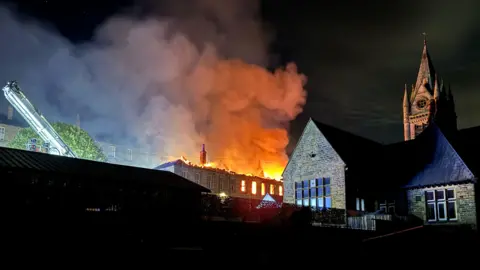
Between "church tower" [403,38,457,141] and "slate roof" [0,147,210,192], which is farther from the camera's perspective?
"church tower" [403,38,457,141]

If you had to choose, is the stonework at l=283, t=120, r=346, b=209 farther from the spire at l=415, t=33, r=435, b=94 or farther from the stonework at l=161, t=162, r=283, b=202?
the spire at l=415, t=33, r=435, b=94

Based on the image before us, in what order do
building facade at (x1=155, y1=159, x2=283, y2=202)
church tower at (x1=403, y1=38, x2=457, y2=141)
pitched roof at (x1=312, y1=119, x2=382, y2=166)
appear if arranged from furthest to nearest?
church tower at (x1=403, y1=38, x2=457, y2=141) → building facade at (x1=155, y1=159, x2=283, y2=202) → pitched roof at (x1=312, y1=119, x2=382, y2=166)

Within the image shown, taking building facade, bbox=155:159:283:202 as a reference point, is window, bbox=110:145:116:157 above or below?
above

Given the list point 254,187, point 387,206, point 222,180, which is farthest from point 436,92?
point 387,206

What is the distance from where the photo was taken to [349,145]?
130 feet

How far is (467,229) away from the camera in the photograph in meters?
30.1

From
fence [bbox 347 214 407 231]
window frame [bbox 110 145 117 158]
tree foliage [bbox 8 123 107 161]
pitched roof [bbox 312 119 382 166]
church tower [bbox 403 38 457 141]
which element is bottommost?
fence [bbox 347 214 407 231]

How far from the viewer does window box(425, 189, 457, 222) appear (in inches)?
1267

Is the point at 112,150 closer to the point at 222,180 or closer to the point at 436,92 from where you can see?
the point at 222,180

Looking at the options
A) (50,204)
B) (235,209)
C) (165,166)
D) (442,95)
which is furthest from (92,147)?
(442,95)

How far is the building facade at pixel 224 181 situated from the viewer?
2633 inches

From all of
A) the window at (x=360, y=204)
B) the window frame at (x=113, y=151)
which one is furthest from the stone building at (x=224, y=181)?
the window at (x=360, y=204)

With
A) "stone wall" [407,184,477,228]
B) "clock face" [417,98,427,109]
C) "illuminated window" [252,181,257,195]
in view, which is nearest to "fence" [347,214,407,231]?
"stone wall" [407,184,477,228]

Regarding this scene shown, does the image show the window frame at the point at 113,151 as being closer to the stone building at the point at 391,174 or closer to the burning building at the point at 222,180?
the burning building at the point at 222,180
